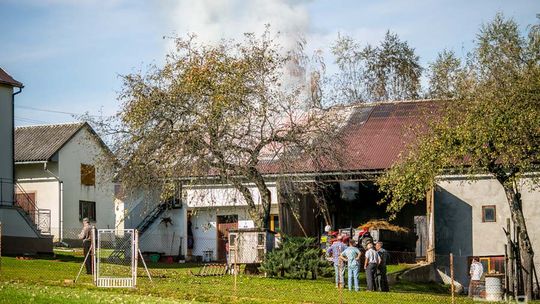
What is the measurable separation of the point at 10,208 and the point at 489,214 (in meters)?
21.2

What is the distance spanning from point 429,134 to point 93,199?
2944cm

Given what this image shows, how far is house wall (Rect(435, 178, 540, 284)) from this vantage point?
153 feet

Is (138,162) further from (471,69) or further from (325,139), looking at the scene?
(471,69)

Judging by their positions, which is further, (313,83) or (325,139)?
(313,83)

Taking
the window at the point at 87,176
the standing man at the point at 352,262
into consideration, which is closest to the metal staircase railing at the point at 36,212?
the window at the point at 87,176

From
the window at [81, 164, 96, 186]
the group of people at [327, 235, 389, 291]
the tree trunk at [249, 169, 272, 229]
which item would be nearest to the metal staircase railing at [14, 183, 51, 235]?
the window at [81, 164, 96, 186]

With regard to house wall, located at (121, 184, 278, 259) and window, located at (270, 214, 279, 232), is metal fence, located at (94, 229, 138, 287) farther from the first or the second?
window, located at (270, 214, 279, 232)

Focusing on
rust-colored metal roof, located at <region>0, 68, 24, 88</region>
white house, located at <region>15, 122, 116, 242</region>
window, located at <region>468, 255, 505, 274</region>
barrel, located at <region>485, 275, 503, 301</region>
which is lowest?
barrel, located at <region>485, 275, 503, 301</region>

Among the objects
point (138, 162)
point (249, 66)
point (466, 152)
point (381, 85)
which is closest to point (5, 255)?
point (138, 162)

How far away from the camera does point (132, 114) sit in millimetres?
38688

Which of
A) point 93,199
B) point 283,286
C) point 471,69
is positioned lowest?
point 283,286

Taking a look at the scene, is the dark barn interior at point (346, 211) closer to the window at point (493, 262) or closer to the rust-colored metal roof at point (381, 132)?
the rust-colored metal roof at point (381, 132)

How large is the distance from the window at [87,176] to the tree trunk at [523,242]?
29.7 m

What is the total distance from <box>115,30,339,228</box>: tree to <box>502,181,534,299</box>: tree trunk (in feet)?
25.0
